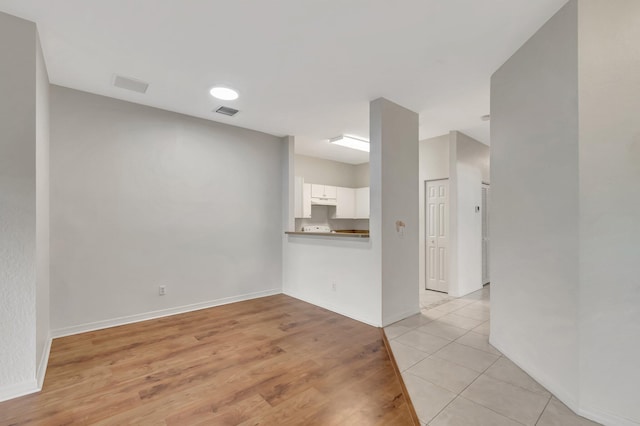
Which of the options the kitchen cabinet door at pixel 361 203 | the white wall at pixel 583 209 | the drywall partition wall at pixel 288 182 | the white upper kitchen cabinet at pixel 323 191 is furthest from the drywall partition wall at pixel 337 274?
the kitchen cabinet door at pixel 361 203

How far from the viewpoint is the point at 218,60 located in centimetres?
268

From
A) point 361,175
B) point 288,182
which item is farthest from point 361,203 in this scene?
point 288,182

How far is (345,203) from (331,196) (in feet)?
1.63

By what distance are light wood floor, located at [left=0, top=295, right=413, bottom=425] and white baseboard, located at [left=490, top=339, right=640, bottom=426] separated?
1037 mm

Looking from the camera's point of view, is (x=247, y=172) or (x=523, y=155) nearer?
(x=523, y=155)

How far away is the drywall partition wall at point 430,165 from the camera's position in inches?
196

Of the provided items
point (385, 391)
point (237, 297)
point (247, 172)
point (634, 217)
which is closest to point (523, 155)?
point (634, 217)

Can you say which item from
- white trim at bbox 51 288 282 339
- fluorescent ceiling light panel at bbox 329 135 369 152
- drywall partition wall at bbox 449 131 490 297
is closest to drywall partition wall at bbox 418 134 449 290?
drywall partition wall at bbox 449 131 490 297

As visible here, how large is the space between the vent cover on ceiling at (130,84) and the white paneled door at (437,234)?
14.5 feet

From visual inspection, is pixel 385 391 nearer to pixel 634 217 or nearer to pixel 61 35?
pixel 634 217

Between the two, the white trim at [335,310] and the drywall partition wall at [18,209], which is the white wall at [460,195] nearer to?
the white trim at [335,310]

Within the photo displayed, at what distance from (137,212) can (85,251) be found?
0.67m

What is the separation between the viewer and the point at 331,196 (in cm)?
641

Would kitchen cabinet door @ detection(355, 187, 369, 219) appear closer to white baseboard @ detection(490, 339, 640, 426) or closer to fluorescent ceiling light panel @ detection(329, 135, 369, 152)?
fluorescent ceiling light panel @ detection(329, 135, 369, 152)
